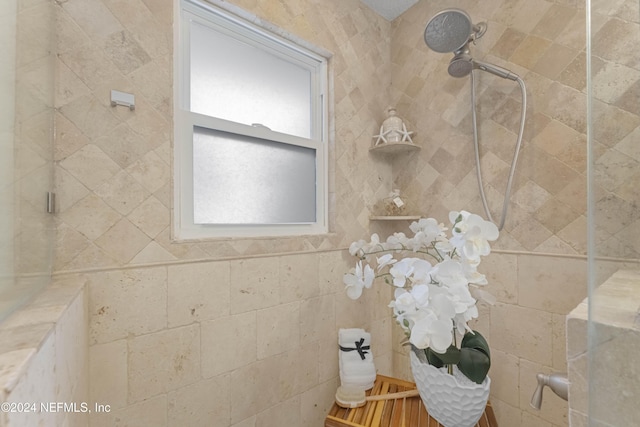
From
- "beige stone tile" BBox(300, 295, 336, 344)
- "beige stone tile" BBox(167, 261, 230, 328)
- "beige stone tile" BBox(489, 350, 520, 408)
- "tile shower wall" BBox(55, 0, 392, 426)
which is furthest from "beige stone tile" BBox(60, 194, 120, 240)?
"beige stone tile" BBox(489, 350, 520, 408)

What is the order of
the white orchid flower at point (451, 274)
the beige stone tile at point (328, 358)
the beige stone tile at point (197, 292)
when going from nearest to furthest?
the white orchid flower at point (451, 274)
the beige stone tile at point (197, 292)
the beige stone tile at point (328, 358)

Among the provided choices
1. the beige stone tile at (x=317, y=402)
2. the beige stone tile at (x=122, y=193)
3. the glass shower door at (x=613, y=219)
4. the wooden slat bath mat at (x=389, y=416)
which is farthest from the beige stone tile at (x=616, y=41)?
the beige stone tile at (x=317, y=402)

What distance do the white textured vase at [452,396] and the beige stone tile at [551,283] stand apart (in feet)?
1.79

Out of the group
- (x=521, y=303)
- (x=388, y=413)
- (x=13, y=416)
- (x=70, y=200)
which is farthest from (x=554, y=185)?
(x=70, y=200)

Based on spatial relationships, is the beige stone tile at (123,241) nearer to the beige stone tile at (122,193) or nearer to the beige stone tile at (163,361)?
the beige stone tile at (122,193)

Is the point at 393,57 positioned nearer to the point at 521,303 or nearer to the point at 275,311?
the point at 521,303

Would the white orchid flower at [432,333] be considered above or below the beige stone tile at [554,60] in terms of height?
below

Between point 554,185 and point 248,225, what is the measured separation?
1.30m

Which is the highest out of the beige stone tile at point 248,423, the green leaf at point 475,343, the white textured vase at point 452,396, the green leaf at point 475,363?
the green leaf at point 475,343

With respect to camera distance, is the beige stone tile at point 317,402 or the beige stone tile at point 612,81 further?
the beige stone tile at point 317,402

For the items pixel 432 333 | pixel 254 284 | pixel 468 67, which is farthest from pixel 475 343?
pixel 468 67

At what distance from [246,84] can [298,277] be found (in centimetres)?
91

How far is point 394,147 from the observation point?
1.56 metres

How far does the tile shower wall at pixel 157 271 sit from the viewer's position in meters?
0.82
